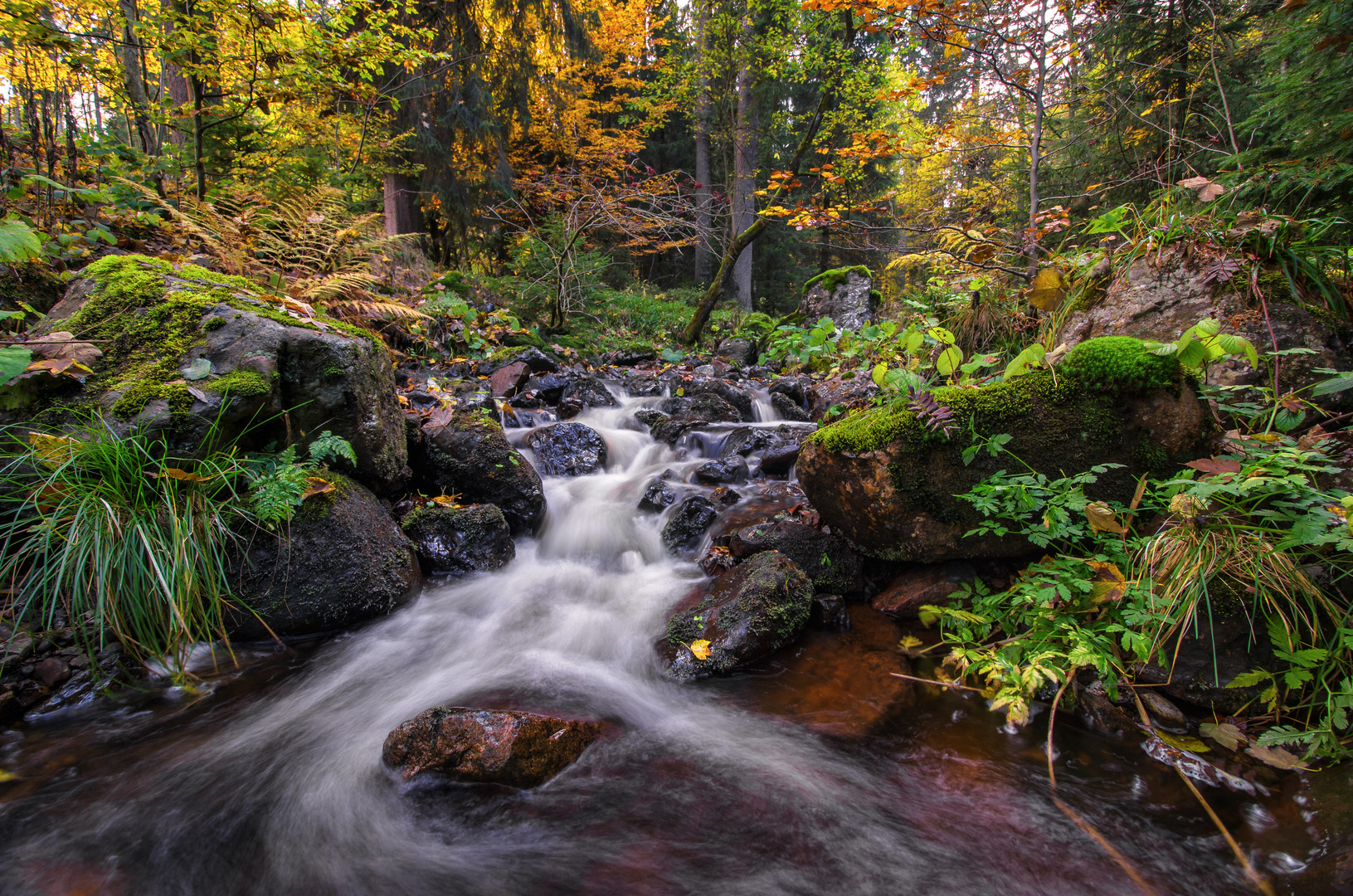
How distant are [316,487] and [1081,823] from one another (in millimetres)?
4284

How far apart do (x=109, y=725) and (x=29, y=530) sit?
1062 millimetres

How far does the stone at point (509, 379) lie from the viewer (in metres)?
7.58

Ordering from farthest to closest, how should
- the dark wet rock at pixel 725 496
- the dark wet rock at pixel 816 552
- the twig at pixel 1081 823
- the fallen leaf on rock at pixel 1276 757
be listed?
the dark wet rock at pixel 725 496 → the dark wet rock at pixel 816 552 → the fallen leaf on rock at pixel 1276 757 → the twig at pixel 1081 823

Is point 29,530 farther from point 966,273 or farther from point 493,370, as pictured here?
point 966,273

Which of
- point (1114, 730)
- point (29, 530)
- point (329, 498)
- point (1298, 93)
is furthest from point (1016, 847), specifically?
point (1298, 93)

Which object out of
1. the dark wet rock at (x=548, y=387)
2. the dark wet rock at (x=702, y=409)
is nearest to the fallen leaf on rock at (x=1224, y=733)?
the dark wet rock at (x=702, y=409)

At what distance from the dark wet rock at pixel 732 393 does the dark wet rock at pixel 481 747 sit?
5.80 m

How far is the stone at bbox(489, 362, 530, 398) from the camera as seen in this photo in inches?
299

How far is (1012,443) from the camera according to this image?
3242 mm

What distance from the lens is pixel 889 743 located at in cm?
272

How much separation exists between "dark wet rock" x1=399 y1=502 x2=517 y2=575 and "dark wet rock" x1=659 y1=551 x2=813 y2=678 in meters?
1.71

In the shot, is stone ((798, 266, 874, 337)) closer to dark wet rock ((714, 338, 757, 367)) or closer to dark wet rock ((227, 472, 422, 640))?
dark wet rock ((714, 338, 757, 367))

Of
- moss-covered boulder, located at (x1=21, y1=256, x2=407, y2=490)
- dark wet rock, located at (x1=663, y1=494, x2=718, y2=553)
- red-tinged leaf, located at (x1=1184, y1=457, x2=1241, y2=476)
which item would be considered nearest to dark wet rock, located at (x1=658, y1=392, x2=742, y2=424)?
dark wet rock, located at (x1=663, y1=494, x2=718, y2=553)

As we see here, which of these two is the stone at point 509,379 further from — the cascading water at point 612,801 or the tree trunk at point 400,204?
the tree trunk at point 400,204
